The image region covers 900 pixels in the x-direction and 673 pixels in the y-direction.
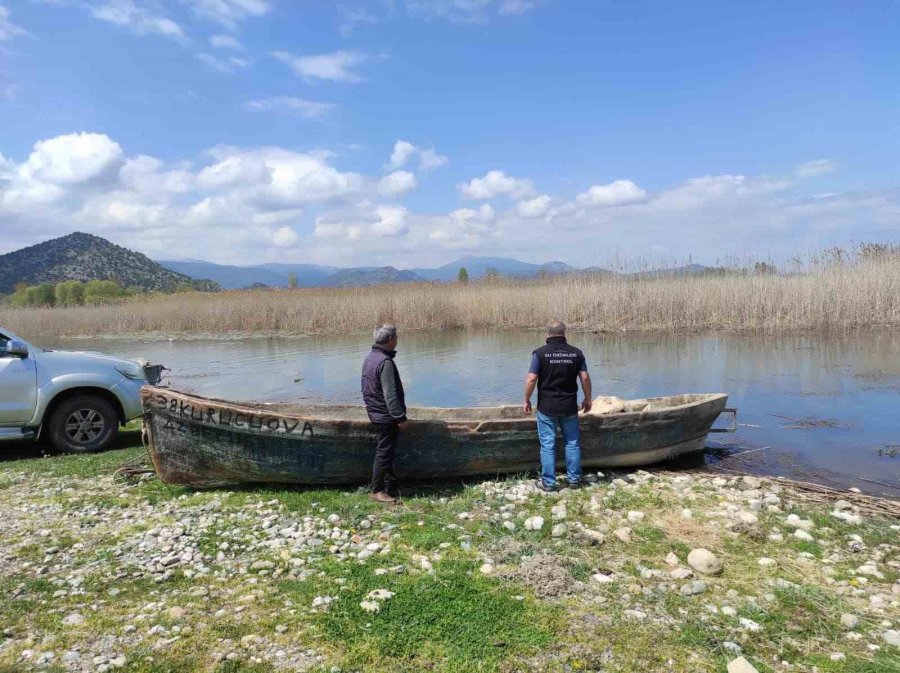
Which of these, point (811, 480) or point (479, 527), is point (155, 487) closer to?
point (479, 527)

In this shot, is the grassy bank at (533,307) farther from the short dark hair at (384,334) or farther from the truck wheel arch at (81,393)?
the short dark hair at (384,334)

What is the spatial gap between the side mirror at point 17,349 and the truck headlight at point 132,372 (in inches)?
45.1

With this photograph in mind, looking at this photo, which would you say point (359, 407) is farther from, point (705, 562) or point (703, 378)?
point (703, 378)

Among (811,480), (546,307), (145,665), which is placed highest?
(546,307)

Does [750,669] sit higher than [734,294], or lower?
lower

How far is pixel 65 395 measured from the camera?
8.52 m

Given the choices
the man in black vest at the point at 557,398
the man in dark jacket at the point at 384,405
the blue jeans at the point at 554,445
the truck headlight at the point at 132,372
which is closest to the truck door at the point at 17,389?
the truck headlight at the point at 132,372

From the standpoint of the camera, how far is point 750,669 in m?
3.33

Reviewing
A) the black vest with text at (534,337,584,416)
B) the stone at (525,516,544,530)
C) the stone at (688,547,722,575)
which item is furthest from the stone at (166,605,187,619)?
the black vest with text at (534,337,584,416)

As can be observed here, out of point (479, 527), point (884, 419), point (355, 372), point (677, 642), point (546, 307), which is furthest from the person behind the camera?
point (546, 307)

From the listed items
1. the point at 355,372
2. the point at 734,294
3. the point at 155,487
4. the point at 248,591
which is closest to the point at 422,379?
the point at 355,372

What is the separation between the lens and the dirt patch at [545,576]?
4.32 m

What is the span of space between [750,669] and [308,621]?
8.66 ft

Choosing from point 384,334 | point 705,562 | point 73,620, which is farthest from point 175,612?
point 705,562
